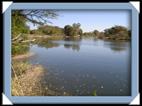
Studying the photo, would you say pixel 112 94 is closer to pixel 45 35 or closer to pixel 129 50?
pixel 129 50

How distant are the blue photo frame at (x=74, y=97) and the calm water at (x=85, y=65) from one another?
71 millimetres

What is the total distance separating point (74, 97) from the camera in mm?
5664

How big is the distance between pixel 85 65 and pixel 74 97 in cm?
39

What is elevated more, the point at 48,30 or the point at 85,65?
the point at 48,30

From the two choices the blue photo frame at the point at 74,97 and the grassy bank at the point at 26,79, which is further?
the grassy bank at the point at 26,79

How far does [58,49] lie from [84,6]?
56 cm

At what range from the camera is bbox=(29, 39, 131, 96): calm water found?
5.71m

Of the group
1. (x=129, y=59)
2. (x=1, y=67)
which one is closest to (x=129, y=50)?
(x=129, y=59)

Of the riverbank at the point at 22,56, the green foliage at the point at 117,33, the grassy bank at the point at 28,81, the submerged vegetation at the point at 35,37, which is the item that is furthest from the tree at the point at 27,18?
the green foliage at the point at 117,33

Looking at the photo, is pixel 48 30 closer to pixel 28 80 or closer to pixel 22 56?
pixel 22 56

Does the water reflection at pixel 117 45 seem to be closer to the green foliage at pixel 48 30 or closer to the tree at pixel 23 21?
the green foliage at pixel 48 30

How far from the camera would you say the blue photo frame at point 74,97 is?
18.5 feet

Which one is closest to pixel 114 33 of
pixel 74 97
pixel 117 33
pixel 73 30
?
pixel 117 33

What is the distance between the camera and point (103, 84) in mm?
5770
